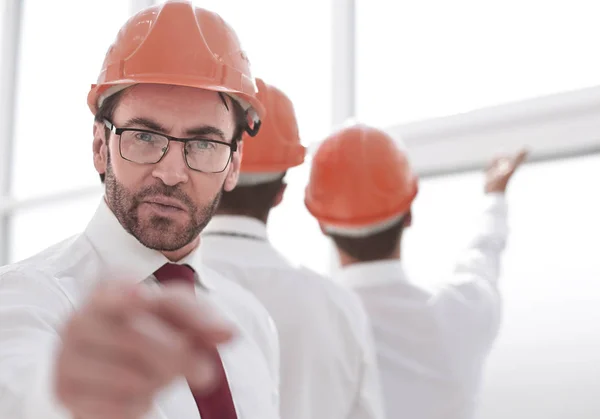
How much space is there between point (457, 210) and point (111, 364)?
221cm

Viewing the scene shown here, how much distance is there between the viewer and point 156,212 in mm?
1179

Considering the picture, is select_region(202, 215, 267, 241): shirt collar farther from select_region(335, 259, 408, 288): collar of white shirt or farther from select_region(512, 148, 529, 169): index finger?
select_region(512, 148, 529, 169): index finger

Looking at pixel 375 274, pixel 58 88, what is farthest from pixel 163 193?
pixel 58 88

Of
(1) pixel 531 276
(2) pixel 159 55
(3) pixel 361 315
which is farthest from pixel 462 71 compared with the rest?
(2) pixel 159 55

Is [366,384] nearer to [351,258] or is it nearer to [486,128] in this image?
[351,258]

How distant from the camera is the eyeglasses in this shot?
1209mm

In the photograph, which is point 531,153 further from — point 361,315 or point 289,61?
point 289,61

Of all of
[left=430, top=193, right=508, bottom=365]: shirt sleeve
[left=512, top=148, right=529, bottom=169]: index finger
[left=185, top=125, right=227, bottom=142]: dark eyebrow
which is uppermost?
[left=512, top=148, right=529, bottom=169]: index finger

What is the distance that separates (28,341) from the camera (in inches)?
33.1

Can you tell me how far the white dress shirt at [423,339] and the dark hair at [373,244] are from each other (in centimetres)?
3

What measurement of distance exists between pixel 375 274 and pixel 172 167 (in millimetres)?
839

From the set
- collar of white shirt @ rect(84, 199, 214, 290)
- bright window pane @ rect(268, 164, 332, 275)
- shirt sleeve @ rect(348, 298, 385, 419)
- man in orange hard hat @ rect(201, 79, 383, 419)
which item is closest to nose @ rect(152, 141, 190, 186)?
collar of white shirt @ rect(84, 199, 214, 290)

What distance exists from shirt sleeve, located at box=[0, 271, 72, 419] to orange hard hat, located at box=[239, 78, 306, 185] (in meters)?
0.83

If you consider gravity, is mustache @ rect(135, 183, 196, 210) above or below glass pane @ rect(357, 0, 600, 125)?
below
